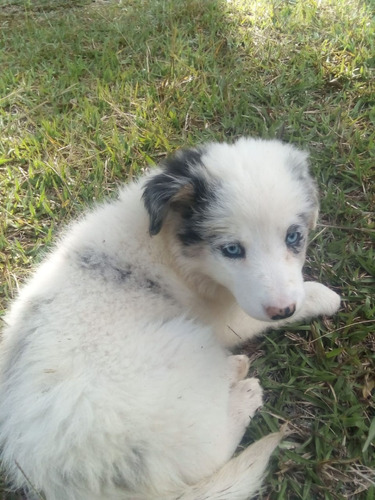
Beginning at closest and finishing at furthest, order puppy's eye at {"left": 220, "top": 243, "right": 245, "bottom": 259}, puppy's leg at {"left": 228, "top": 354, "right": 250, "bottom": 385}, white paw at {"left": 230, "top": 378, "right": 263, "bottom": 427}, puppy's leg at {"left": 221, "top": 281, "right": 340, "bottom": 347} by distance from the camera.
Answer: puppy's eye at {"left": 220, "top": 243, "right": 245, "bottom": 259}, white paw at {"left": 230, "top": 378, "right": 263, "bottom": 427}, puppy's leg at {"left": 228, "top": 354, "right": 250, "bottom": 385}, puppy's leg at {"left": 221, "top": 281, "right": 340, "bottom": 347}

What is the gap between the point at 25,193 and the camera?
3.65 m

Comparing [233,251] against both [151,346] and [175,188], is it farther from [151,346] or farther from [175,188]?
[151,346]

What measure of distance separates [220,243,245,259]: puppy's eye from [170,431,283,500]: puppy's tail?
87cm

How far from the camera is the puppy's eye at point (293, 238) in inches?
90.4

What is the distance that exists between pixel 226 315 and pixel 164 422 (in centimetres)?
89

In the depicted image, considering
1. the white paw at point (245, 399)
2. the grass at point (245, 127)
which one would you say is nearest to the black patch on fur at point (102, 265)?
the white paw at point (245, 399)

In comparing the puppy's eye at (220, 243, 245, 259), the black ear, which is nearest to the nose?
the puppy's eye at (220, 243, 245, 259)

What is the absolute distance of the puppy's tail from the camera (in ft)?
6.43

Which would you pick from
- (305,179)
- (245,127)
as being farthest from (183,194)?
(245,127)

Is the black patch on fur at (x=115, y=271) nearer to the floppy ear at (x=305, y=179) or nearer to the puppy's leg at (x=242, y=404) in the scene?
the puppy's leg at (x=242, y=404)

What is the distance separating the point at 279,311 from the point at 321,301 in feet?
2.40

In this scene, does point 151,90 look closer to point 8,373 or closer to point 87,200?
point 87,200

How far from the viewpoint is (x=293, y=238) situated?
2.32m

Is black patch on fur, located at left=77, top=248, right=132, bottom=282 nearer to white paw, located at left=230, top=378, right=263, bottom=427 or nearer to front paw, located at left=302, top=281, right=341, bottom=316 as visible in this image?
white paw, located at left=230, top=378, right=263, bottom=427
